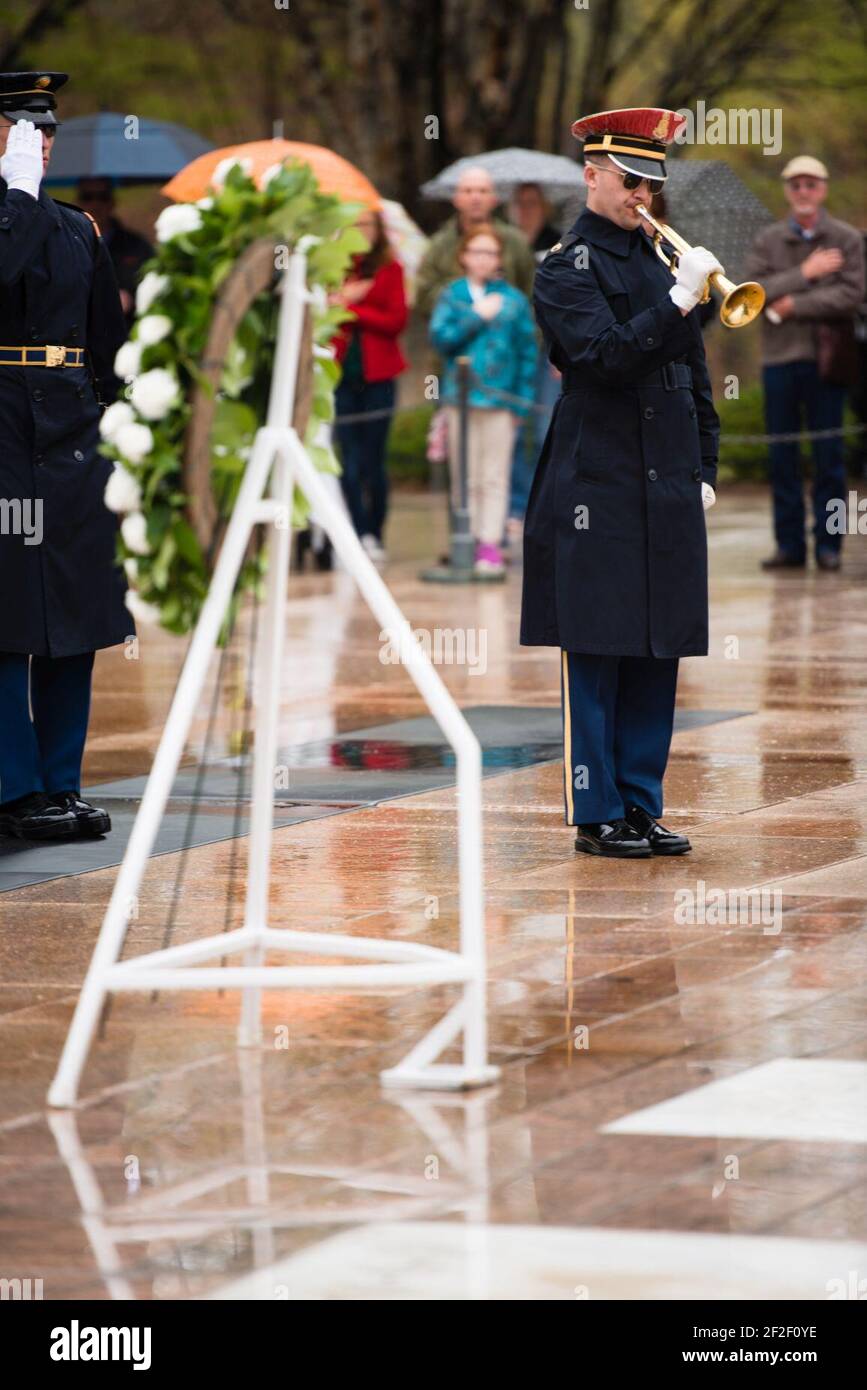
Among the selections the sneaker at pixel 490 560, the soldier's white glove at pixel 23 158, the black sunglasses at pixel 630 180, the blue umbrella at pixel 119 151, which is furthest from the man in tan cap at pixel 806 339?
the soldier's white glove at pixel 23 158

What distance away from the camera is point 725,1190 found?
440 centimetres

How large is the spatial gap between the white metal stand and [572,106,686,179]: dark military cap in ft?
6.85

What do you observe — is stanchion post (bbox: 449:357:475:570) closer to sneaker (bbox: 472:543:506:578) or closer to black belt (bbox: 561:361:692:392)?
sneaker (bbox: 472:543:506:578)

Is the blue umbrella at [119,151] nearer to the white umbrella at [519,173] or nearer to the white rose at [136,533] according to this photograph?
the white umbrella at [519,173]

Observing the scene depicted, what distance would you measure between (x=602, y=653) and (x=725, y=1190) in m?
3.05

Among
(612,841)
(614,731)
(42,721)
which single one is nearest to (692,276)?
(614,731)

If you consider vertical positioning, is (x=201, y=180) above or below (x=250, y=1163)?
above

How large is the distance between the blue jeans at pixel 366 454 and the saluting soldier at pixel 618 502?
9236 millimetres

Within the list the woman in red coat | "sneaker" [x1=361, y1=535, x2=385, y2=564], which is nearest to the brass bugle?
the woman in red coat

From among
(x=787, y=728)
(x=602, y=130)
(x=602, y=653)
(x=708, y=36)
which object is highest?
(x=708, y=36)

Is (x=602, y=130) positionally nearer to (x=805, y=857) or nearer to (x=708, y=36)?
(x=805, y=857)

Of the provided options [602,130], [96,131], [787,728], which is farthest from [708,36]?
[602,130]

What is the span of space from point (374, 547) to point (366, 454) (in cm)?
68

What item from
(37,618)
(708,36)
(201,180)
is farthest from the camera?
(708,36)
